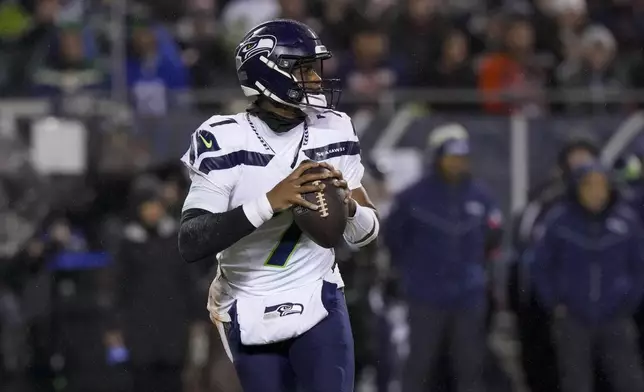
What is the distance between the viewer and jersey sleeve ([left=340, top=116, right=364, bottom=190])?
4.40 metres

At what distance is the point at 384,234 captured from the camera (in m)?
8.30

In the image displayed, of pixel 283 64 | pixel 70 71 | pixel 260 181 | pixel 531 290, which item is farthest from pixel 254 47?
pixel 70 71

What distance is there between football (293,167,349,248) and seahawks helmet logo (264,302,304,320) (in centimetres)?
24

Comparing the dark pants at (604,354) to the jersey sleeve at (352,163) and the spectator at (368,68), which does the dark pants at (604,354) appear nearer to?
the spectator at (368,68)

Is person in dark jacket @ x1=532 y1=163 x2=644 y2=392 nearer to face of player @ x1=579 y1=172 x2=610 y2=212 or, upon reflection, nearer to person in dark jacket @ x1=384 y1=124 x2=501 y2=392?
face of player @ x1=579 y1=172 x2=610 y2=212

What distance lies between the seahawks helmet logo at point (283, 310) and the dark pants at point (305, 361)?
85mm

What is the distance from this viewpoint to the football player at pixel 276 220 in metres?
4.16

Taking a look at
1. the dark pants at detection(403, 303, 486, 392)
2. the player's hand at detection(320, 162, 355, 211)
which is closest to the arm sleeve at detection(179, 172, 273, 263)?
the player's hand at detection(320, 162, 355, 211)

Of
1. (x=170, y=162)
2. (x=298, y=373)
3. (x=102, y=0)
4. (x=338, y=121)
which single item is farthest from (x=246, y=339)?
(x=102, y=0)

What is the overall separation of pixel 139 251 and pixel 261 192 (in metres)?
4.19

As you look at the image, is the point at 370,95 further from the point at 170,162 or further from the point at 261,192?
the point at 261,192

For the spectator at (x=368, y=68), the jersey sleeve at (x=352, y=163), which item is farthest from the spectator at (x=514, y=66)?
the jersey sleeve at (x=352, y=163)

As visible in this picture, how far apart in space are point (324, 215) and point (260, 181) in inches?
10.6

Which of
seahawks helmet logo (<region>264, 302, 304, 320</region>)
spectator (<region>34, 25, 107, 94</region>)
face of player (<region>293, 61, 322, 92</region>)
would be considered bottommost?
spectator (<region>34, 25, 107, 94</region>)
